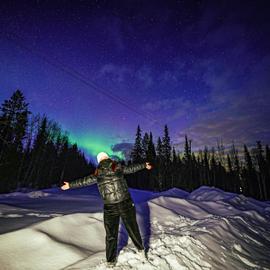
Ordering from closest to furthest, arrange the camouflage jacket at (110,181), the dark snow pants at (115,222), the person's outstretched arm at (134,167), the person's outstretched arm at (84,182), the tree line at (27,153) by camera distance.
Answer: the dark snow pants at (115,222) < the camouflage jacket at (110,181) < the person's outstretched arm at (84,182) < the person's outstretched arm at (134,167) < the tree line at (27,153)

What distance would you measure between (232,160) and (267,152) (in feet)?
46.7

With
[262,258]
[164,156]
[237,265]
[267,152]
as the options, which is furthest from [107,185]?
[267,152]

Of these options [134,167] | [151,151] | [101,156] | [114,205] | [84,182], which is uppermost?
[151,151]

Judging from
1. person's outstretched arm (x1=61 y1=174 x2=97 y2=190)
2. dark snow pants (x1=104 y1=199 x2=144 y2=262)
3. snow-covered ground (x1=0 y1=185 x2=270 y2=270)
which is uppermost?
person's outstretched arm (x1=61 y1=174 x2=97 y2=190)

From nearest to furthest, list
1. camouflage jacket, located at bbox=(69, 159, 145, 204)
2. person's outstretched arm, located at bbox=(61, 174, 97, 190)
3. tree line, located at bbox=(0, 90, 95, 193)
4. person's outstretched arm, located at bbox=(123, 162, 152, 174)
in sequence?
camouflage jacket, located at bbox=(69, 159, 145, 204), person's outstretched arm, located at bbox=(61, 174, 97, 190), person's outstretched arm, located at bbox=(123, 162, 152, 174), tree line, located at bbox=(0, 90, 95, 193)

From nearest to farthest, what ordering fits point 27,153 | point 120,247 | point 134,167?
1. point 134,167
2. point 120,247
3. point 27,153

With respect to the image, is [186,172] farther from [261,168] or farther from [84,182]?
[84,182]

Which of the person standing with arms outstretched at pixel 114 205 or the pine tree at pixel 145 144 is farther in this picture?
the pine tree at pixel 145 144

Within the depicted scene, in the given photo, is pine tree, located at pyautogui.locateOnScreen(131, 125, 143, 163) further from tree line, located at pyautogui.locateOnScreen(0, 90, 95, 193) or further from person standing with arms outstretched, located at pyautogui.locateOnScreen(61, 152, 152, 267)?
person standing with arms outstretched, located at pyautogui.locateOnScreen(61, 152, 152, 267)

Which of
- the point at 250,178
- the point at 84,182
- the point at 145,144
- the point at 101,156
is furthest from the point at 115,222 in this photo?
the point at 250,178

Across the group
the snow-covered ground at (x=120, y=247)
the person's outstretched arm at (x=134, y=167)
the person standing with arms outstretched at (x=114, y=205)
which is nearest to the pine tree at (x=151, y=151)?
the snow-covered ground at (x=120, y=247)

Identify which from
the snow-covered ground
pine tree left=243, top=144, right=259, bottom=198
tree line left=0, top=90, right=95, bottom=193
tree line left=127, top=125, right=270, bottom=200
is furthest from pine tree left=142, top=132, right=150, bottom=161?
the snow-covered ground

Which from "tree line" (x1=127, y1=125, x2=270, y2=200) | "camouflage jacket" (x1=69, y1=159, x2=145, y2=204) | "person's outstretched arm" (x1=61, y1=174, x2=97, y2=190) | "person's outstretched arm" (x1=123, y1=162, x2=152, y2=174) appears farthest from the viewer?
"tree line" (x1=127, y1=125, x2=270, y2=200)

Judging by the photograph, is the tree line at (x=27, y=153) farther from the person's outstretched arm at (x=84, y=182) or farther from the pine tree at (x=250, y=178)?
the pine tree at (x=250, y=178)
